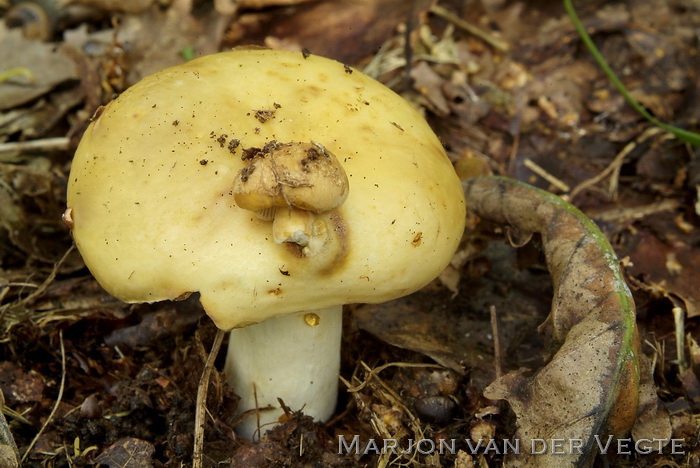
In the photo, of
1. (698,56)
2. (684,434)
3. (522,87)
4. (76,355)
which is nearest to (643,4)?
(698,56)

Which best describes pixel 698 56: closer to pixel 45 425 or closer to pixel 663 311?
pixel 663 311

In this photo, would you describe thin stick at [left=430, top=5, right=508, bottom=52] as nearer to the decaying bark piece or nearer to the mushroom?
the decaying bark piece

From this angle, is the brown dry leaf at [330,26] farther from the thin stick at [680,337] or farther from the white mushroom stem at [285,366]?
the thin stick at [680,337]

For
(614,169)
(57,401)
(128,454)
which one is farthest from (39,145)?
(614,169)

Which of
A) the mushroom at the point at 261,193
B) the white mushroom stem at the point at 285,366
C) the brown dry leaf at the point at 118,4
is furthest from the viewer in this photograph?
the brown dry leaf at the point at 118,4

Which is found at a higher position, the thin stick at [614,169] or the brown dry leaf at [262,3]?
the brown dry leaf at [262,3]

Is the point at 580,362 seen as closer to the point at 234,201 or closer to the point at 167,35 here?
the point at 234,201

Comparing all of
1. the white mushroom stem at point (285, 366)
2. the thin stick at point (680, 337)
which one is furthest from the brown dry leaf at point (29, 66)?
the thin stick at point (680, 337)
